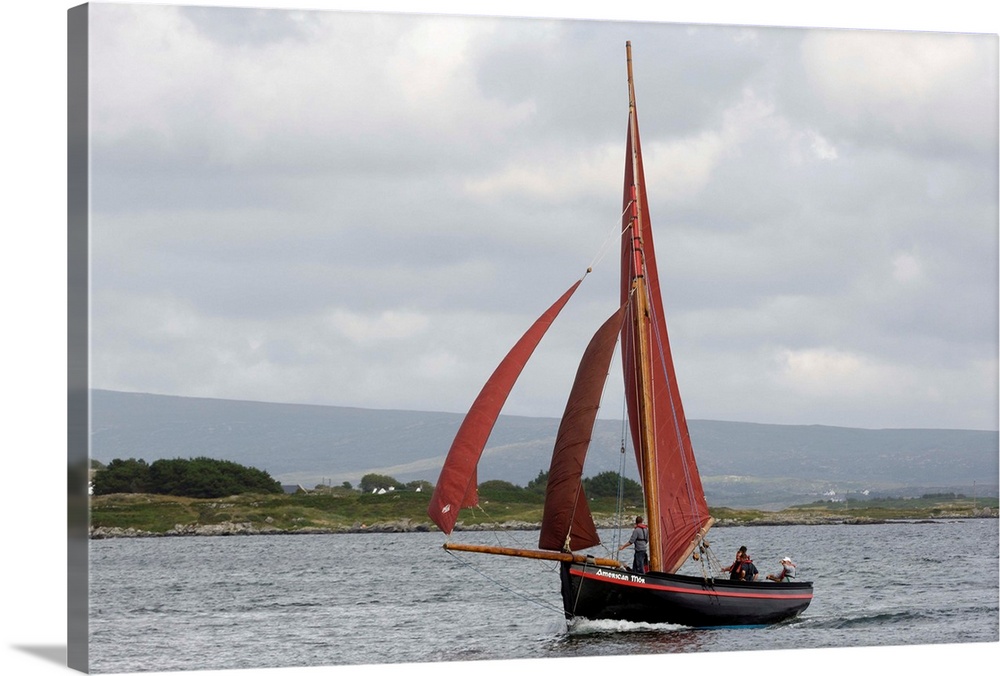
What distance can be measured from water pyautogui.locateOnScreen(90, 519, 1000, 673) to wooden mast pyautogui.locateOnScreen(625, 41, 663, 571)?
81.8 inches

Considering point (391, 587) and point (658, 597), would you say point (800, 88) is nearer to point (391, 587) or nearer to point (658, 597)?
point (658, 597)

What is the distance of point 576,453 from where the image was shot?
94.6 feet

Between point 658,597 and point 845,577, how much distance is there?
22.1 meters

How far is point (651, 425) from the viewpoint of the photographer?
30047 millimetres

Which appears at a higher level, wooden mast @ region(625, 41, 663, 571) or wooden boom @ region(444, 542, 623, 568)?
wooden mast @ region(625, 41, 663, 571)

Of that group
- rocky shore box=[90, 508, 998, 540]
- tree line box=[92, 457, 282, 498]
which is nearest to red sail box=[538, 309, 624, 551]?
tree line box=[92, 457, 282, 498]

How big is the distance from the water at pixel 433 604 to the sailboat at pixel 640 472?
57cm

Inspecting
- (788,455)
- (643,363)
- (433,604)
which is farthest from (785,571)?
(788,455)

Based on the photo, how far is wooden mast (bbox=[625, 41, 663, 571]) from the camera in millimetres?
29734

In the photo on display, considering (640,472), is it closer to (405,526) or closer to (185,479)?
(185,479)

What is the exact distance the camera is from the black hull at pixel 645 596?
96.8ft

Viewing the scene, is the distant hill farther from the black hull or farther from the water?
the black hull

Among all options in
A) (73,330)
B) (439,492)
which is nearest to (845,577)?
(439,492)

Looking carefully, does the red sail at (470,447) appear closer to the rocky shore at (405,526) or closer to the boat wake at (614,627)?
the boat wake at (614,627)
